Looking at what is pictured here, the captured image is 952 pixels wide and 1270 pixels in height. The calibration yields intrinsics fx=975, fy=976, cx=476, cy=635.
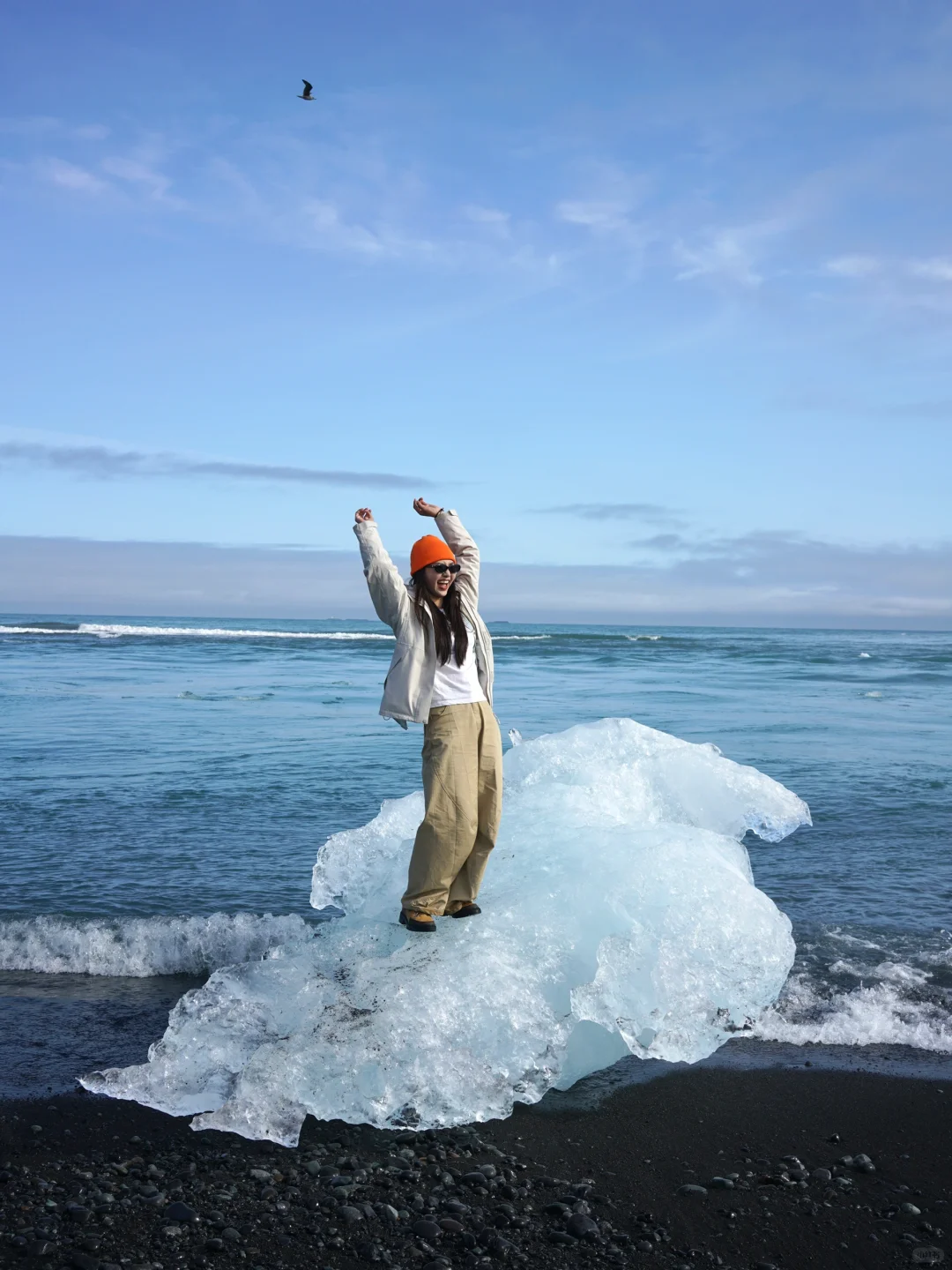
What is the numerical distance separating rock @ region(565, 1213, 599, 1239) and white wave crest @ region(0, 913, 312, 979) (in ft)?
10.8

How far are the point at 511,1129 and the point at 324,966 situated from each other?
1357 mm

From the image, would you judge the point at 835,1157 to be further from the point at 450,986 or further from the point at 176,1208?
the point at 176,1208

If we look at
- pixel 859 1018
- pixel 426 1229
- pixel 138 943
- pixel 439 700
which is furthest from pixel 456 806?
pixel 138 943

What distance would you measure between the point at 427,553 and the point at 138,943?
3.65 metres

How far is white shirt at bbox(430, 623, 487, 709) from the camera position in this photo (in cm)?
531

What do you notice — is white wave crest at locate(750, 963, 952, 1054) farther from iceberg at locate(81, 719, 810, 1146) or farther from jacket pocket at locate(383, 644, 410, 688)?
jacket pocket at locate(383, 644, 410, 688)

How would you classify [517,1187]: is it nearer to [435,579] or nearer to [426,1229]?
[426,1229]

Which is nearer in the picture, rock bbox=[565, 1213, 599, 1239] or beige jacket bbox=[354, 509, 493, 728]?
rock bbox=[565, 1213, 599, 1239]

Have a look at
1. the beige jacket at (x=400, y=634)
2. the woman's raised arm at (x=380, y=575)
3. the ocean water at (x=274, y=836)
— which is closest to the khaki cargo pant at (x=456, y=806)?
the beige jacket at (x=400, y=634)

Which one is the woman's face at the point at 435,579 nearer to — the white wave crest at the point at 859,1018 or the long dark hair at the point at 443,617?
the long dark hair at the point at 443,617

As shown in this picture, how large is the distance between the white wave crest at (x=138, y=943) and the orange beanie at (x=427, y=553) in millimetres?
2900

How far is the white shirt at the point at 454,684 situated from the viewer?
17.4 ft

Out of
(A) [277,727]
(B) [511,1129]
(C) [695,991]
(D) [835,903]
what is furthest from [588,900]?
(A) [277,727]

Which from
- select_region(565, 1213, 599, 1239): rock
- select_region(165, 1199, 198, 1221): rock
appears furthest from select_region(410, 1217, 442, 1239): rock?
select_region(165, 1199, 198, 1221): rock
